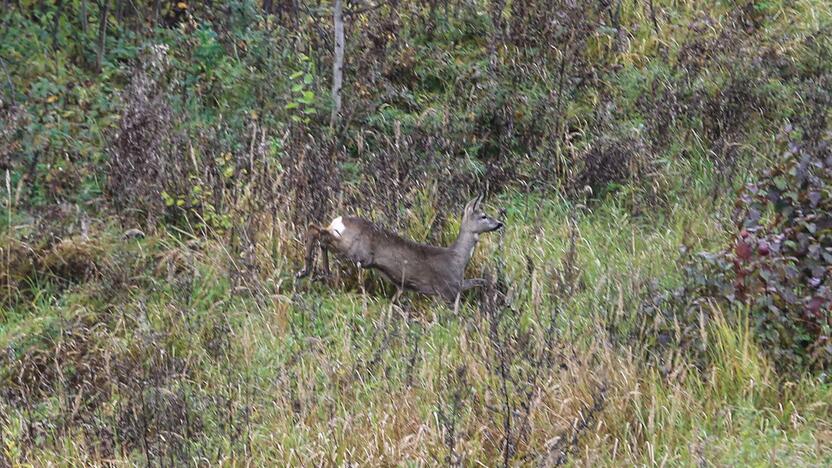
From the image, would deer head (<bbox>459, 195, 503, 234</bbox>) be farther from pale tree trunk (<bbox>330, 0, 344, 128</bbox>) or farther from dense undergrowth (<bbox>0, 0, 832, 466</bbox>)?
pale tree trunk (<bbox>330, 0, 344, 128</bbox>)

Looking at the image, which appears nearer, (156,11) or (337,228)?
(337,228)

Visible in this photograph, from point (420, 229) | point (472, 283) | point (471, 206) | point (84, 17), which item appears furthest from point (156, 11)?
point (472, 283)

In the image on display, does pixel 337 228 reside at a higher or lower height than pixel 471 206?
lower

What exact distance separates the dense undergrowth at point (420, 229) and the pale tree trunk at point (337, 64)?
83 millimetres

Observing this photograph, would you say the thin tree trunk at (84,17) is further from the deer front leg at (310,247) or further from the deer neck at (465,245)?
the deer neck at (465,245)

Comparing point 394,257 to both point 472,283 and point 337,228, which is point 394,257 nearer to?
point 337,228

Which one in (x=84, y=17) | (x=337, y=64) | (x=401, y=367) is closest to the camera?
(x=401, y=367)

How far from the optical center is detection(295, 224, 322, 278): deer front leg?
8.45 meters

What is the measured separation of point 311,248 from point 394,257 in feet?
1.95

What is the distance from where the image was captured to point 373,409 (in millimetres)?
6793

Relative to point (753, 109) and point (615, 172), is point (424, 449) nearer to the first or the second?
point (615, 172)

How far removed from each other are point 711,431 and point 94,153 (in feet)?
19.6

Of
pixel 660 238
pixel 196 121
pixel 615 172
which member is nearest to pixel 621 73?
pixel 615 172

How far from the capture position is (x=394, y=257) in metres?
8.34
